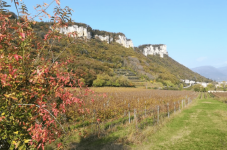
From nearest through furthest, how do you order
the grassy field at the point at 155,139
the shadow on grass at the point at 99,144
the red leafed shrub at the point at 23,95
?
the red leafed shrub at the point at 23,95 → the shadow on grass at the point at 99,144 → the grassy field at the point at 155,139

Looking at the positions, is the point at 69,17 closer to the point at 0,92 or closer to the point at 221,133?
the point at 0,92

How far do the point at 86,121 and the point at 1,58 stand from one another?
10614 mm

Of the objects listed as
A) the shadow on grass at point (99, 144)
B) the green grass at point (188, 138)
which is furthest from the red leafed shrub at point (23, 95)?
the green grass at point (188, 138)

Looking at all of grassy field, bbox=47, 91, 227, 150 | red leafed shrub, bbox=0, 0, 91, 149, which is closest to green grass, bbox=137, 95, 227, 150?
grassy field, bbox=47, 91, 227, 150

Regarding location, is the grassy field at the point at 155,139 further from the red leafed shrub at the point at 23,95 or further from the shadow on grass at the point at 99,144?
the red leafed shrub at the point at 23,95

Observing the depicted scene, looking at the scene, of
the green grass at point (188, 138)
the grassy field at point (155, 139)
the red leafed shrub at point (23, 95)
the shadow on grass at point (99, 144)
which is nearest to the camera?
the red leafed shrub at point (23, 95)

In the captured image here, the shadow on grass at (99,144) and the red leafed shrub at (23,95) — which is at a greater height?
the red leafed shrub at (23,95)

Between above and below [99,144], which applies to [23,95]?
above

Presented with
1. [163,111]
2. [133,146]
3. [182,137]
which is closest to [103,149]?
[133,146]

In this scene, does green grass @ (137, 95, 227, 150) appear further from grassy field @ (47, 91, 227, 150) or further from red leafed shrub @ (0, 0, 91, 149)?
red leafed shrub @ (0, 0, 91, 149)

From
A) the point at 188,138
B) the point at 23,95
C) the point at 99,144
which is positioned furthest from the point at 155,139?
the point at 23,95

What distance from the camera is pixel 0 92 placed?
8.25 ft

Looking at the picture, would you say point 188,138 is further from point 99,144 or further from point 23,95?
point 23,95

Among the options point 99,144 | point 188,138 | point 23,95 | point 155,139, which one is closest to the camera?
point 23,95
